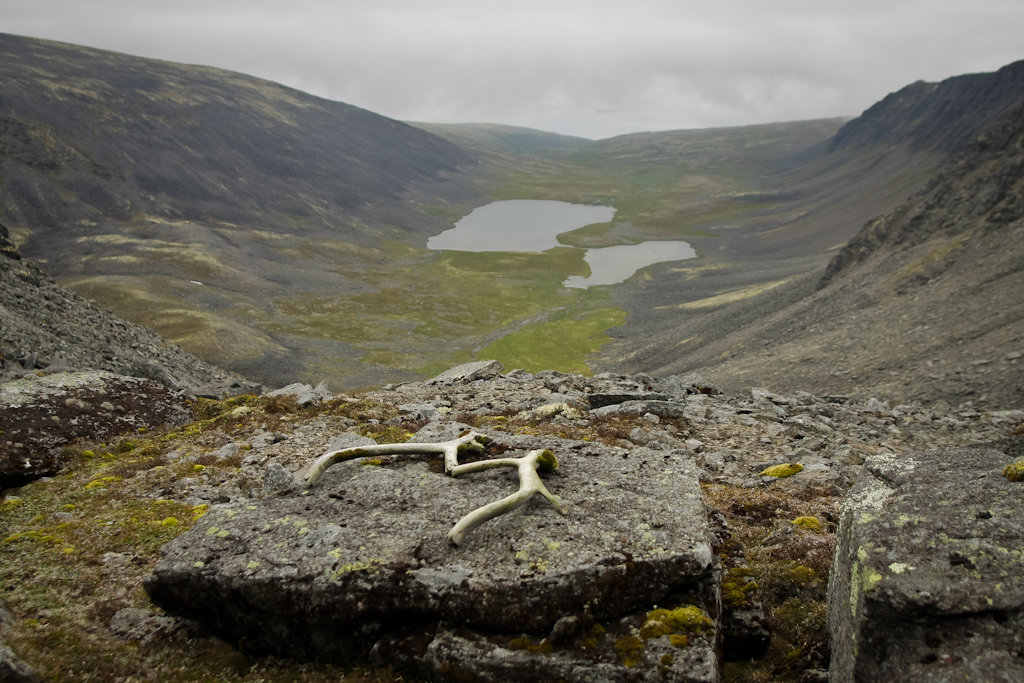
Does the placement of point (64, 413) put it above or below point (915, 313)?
below

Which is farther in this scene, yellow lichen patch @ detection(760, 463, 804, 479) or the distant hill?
the distant hill

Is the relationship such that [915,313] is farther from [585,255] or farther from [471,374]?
[585,255]

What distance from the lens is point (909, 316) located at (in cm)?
4097

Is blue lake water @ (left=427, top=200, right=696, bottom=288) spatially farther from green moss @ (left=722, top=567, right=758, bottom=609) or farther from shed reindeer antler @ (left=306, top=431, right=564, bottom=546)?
green moss @ (left=722, top=567, right=758, bottom=609)

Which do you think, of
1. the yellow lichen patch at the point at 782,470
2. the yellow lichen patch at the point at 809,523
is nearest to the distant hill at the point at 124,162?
the yellow lichen patch at the point at 782,470

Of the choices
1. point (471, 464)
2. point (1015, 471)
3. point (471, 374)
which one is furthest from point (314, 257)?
point (1015, 471)

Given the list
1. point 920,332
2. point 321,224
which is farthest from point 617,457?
point 321,224

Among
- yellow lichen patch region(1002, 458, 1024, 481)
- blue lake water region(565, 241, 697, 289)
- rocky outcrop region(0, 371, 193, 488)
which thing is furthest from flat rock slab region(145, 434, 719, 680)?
blue lake water region(565, 241, 697, 289)

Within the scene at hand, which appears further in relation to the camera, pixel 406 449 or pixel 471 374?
pixel 471 374

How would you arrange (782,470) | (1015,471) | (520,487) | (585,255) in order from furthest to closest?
(585,255) < (782,470) < (520,487) < (1015,471)

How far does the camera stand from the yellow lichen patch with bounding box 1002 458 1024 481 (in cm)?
737

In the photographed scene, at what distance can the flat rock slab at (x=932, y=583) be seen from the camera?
5.54 meters

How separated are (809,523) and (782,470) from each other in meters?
4.10

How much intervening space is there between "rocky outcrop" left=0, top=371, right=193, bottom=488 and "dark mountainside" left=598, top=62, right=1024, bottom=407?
33.2m
